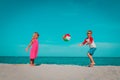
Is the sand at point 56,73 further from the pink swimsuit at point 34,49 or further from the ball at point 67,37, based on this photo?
the ball at point 67,37

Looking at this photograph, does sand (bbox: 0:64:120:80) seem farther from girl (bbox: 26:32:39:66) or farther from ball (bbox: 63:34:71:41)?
ball (bbox: 63:34:71:41)

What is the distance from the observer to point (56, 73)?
14414 mm

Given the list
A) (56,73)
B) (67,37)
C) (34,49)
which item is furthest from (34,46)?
(56,73)

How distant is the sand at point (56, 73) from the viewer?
14.0 metres

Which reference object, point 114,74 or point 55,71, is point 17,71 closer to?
point 55,71

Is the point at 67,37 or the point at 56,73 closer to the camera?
the point at 56,73

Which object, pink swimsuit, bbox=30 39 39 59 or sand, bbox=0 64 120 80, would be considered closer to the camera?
sand, bbox=0 64 120 80

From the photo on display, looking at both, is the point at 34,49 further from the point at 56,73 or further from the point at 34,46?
the point at 56,73

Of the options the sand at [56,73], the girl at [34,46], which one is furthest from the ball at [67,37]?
the sand at [56,73]

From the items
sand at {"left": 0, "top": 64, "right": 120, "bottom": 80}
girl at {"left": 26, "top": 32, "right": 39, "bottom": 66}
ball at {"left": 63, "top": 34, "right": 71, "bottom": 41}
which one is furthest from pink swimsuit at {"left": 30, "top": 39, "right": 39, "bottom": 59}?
ball at {"left": 63, "top": 34, "right": 71, "bottom": 41}

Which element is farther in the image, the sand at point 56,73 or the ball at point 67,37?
the ball at point 67,37

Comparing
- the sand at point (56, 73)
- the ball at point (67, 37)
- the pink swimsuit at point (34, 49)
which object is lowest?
the sand at point (56, 73)

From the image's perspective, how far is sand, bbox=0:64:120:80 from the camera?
14.0 m

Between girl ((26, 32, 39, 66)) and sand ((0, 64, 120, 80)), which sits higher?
Result: girl ((26, 32, 39, 66))
